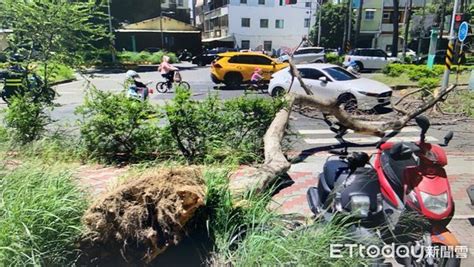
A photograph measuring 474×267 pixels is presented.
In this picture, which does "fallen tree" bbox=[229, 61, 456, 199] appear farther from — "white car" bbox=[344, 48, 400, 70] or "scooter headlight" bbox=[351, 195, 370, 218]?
"white car" bbox=[344, 48, 400, 70]

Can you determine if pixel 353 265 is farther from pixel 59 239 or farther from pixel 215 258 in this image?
Result: pixel 59 239

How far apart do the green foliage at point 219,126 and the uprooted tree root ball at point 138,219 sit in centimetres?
248

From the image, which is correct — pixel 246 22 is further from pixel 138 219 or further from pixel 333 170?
pixel 138 219

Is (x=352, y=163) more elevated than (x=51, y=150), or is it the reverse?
(x=352, y=163)

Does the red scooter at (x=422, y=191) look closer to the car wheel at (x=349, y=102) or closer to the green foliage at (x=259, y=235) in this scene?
the green foliage at (x=259, y=235)

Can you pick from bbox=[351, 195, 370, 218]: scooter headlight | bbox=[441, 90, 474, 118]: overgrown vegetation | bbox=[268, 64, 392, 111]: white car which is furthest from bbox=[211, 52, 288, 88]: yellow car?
→ bbox=[351, 195, 370, 218]: scooter headlight

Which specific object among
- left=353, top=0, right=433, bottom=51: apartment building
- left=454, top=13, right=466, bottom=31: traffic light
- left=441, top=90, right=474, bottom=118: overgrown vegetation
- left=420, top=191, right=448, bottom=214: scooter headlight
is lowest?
left=441, top=90, right=474, bottom=118: overgrown vegetation

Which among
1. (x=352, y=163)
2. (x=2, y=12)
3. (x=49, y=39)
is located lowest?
(x=352, y=163)

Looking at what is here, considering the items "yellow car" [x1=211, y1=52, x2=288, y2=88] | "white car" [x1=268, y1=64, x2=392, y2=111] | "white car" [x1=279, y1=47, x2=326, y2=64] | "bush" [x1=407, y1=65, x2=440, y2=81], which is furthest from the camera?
"white car" [x1=279, y1=47, x2=326, y2=64]

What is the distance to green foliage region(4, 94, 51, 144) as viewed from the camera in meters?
5.67

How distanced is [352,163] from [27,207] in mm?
2605

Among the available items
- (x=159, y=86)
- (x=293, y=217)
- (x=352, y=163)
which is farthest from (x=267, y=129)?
(x=159, y=86)

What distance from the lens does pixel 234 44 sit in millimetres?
48281

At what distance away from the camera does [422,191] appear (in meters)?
2.52
